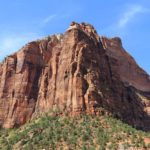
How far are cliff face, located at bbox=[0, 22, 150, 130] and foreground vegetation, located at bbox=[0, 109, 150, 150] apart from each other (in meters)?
3.80

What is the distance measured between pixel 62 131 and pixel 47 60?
27.4 meters

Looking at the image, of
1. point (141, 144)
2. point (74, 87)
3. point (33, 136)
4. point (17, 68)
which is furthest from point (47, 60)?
point (141, 144)

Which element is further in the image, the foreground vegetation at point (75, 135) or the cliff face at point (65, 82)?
the cliff face at point (65, 82)

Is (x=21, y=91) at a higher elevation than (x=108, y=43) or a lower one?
lower

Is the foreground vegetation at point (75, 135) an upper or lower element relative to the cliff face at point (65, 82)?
lower

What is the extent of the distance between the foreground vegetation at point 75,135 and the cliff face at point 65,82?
150 inches

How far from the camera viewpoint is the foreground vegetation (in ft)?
343

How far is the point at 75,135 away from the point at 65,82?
1674 cm

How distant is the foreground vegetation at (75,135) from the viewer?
343 feet

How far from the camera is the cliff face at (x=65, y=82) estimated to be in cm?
11969

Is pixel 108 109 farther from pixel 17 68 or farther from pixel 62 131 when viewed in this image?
pixel 17 68

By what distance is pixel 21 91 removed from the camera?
430 feet

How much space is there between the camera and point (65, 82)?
402 ft

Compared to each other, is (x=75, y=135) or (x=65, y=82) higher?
(x=65, y=82)
